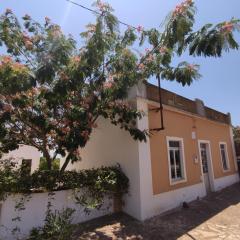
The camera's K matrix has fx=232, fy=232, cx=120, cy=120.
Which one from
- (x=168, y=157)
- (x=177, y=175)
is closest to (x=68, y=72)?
(x=168, y=157)

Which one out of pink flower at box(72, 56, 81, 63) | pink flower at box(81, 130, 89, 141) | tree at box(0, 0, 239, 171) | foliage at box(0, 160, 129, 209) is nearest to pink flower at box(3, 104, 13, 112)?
tree at box(0, 0, 239, 171)

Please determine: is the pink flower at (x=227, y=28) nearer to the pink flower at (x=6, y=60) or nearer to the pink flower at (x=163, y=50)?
the pink flower at (x=163, y=50)

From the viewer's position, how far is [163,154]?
909 cm

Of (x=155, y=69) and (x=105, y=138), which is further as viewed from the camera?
(x=105, y=138)

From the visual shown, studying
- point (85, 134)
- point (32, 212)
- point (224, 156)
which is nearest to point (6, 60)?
point (85, 134)

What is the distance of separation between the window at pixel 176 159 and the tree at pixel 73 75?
220 cm

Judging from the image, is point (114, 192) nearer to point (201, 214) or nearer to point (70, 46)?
point (201, 214)

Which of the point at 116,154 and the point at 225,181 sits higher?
the point at 116,154

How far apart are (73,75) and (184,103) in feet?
20.9

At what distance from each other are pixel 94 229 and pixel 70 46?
541 centimetres

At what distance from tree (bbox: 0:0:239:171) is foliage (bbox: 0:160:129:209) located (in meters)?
0.70

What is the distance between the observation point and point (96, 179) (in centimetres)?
743

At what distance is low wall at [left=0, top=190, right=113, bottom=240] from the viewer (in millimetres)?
5801

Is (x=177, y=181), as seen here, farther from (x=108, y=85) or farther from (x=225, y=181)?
(x=225, y=181)
